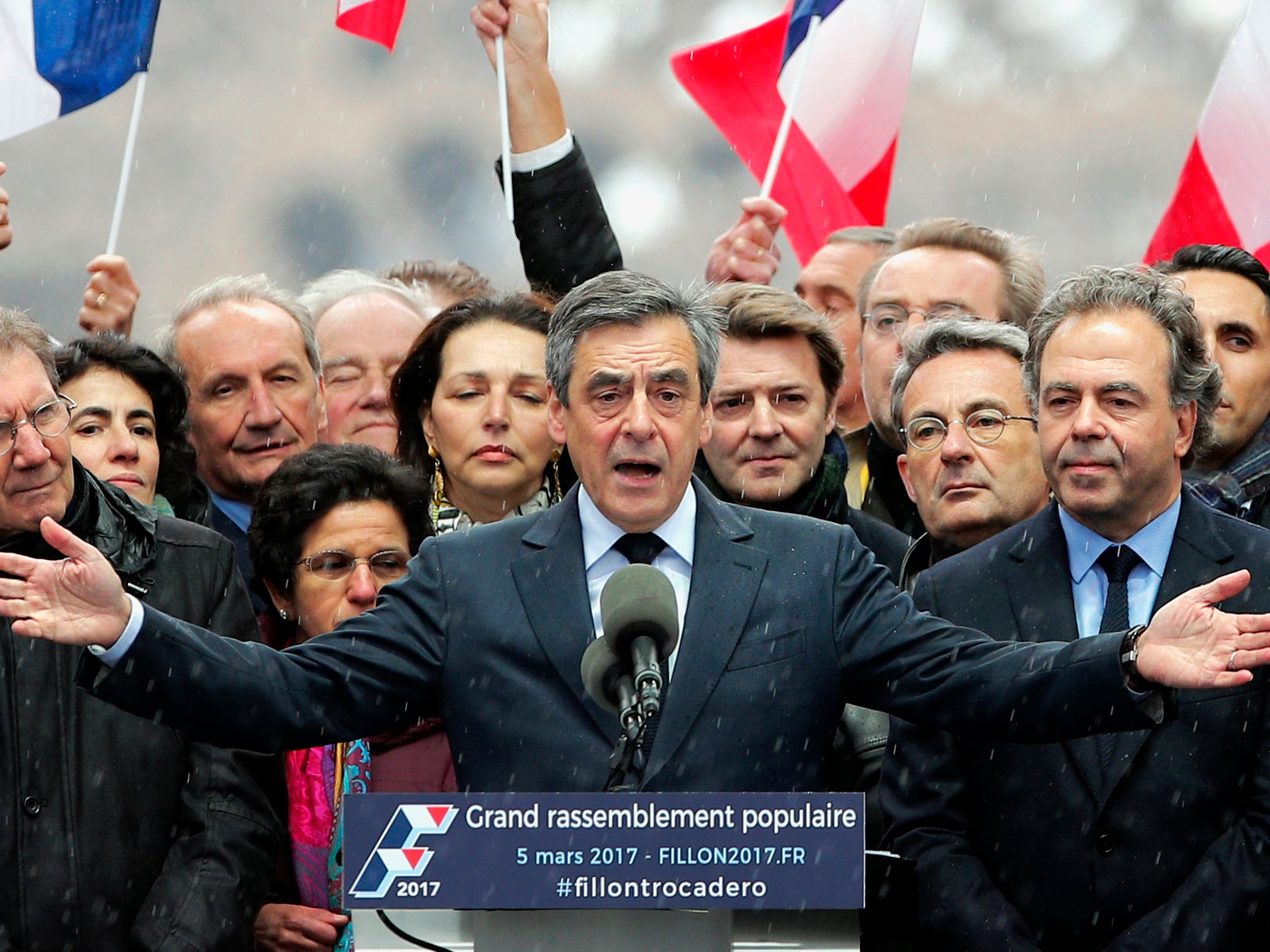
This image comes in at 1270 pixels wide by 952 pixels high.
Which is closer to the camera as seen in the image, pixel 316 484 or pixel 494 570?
pixel 494 570

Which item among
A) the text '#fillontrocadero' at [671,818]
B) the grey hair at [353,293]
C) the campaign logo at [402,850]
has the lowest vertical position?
the campaign logo at [402,850]

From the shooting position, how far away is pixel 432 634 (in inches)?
150

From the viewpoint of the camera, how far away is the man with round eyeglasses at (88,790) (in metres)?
4.11

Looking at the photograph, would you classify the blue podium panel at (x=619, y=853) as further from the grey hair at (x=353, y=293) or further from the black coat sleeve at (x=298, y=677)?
the grey hair at (x=353, y=293)

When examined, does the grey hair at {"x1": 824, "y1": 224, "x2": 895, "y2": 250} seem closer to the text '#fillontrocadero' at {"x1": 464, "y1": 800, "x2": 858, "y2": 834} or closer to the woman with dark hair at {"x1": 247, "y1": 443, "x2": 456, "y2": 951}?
the woman with dark hair at {"x1": 247, "y1": 443, "x2": 456, "y2": 951}

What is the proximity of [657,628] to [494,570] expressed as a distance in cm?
100

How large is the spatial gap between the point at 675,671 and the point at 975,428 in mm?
1573

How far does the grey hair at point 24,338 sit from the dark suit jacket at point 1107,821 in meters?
2.02

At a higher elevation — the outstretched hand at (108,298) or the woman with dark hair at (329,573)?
the outstretched hand at (108,298)

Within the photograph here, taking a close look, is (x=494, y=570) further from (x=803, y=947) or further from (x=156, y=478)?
(x=156, y=478)

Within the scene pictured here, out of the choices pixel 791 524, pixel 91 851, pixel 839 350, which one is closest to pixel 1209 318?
pixel 839 350

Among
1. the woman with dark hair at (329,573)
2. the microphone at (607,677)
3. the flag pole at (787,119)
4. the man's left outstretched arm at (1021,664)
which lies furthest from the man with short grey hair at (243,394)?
the microphone at (607,677)

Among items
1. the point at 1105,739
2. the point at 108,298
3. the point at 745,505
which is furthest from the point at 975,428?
the point at 108,298

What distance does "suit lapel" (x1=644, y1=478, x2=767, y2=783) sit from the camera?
3.65 meters
